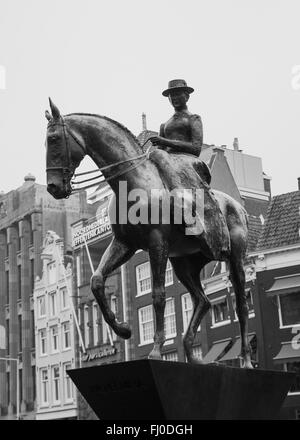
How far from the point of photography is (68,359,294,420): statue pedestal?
7.37 m

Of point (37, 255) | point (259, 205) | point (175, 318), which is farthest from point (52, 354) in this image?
point (259, 205)

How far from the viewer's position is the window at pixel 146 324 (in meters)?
44.6

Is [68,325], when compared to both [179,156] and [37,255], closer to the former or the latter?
[37,255]

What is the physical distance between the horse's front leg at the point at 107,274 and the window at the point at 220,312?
30.0 m

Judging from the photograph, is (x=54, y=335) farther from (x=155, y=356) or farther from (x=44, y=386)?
(x=155, y=356)

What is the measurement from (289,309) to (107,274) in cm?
2770

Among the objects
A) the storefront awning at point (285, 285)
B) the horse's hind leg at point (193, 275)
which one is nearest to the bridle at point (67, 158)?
the horse's hind leg at point (193, 275)

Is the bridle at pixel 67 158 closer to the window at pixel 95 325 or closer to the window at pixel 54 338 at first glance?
the window at pixel 95 325

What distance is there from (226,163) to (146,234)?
1435 inches

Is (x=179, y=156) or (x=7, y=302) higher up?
(x=7, y=302)

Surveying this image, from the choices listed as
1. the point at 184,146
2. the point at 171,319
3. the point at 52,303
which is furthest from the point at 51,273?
the point at 184,146

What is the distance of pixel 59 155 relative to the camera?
8.28 meters

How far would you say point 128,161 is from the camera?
846 cm
